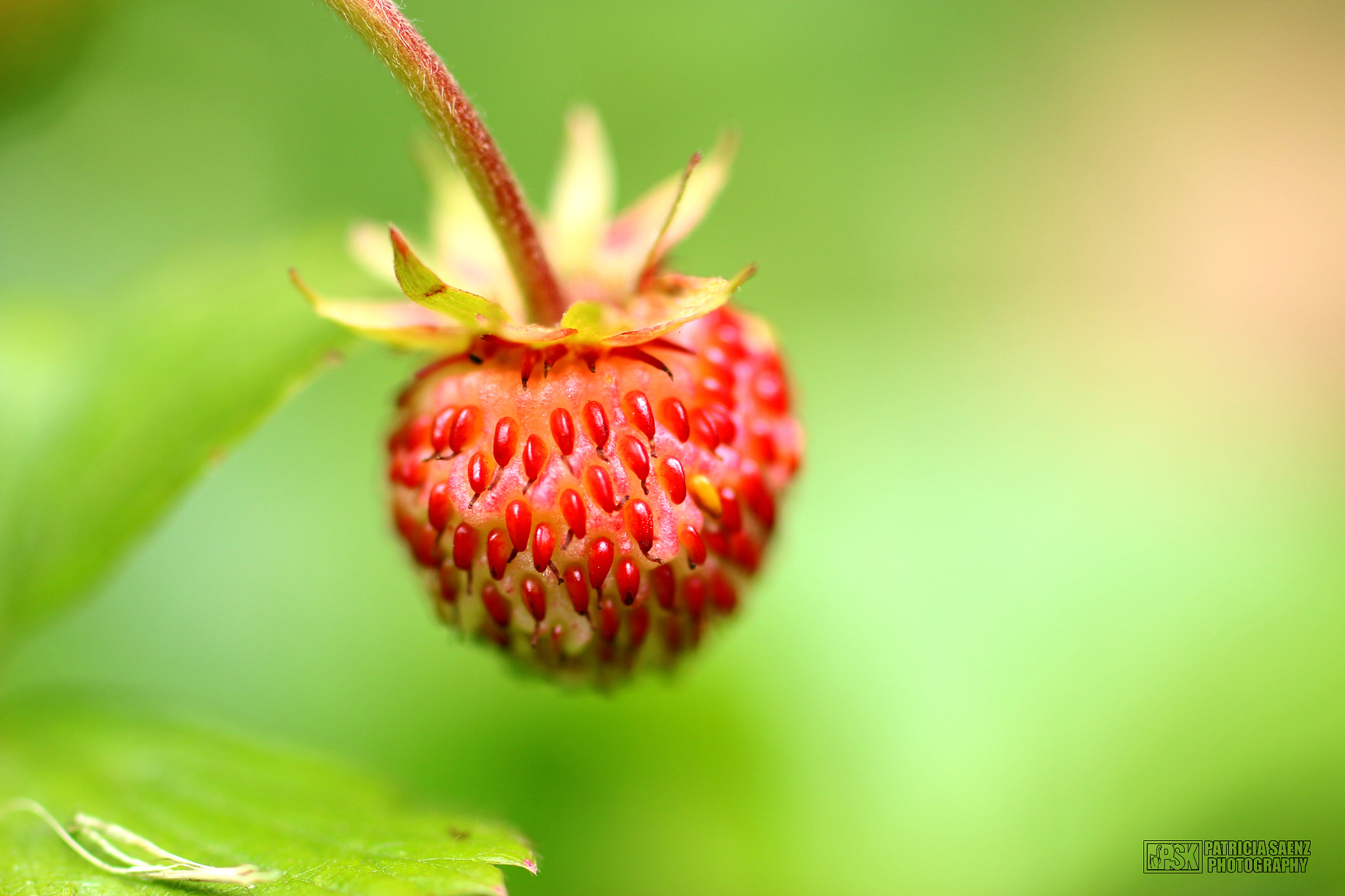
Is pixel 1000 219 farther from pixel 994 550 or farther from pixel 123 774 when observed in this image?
pixel 123 774

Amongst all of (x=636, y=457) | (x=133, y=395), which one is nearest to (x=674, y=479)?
(x=636, y=457)

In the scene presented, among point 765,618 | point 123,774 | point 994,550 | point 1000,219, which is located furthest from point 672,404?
point 1000,219

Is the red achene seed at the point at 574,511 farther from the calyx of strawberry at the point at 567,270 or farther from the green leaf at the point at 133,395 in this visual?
the green leaf at the point at 133,395

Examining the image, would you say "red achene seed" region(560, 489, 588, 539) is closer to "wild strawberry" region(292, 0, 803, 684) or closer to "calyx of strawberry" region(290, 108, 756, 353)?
"wild strawberry" region(292, 0, 803, 684)

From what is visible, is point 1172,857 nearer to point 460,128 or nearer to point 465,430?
point 465,430

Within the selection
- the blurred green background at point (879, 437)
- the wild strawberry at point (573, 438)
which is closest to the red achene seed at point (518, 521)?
the wild strawberry at point (573, 438)

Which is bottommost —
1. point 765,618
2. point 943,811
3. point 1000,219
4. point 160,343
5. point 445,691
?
point 943,811
